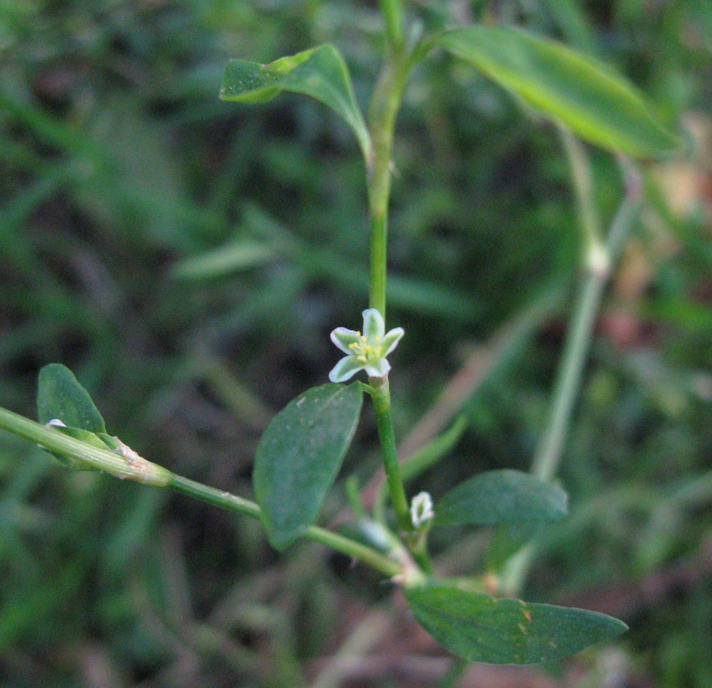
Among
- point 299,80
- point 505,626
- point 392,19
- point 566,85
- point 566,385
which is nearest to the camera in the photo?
point 505,626

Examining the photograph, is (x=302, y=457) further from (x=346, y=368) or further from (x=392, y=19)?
(x=392, y=19)

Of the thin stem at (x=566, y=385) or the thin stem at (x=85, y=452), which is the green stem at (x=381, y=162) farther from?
the thin stem at (x=566, y=385)

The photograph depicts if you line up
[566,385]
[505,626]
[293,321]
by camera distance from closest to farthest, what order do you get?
[505,626]
[566,385]
[293,321]

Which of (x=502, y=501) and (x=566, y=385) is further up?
(x=566, y=385)

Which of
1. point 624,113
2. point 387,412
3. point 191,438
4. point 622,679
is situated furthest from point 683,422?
point 387,412

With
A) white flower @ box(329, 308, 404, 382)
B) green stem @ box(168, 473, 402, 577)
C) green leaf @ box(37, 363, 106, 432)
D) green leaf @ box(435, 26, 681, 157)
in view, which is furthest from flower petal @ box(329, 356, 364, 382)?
green leaf @ box(435, 26, 681, 157)

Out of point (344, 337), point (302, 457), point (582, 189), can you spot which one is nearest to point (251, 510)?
point (302, 457)

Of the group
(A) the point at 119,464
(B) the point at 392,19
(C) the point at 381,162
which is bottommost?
(A) the point at 119,464
